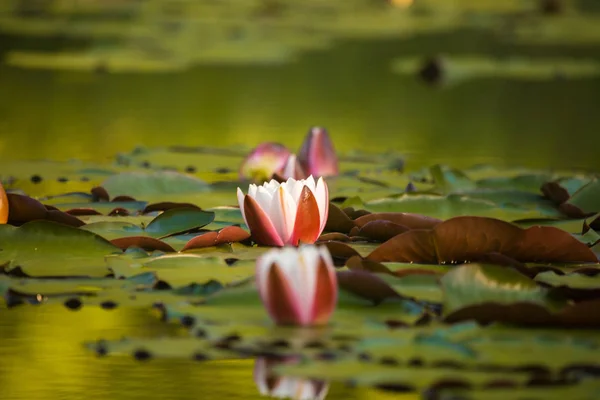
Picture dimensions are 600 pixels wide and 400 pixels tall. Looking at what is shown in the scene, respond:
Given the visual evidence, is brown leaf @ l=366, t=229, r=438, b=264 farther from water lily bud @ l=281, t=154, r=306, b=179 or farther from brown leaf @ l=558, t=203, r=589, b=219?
water lily bud @ l=281, t=154, r=306, b=179

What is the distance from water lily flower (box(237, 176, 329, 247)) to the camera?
289cm

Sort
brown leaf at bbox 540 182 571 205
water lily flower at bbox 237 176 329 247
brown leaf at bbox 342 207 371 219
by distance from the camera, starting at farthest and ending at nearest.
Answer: brown leaf at bbox 540 182 571 205 < brown leaf at bbox 342 207 371 219 < water lily flower at bbox 237 176 329 247

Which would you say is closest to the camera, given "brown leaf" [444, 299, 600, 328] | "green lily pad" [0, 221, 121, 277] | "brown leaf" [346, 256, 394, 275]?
"brown leaf" [444, 299, 600, 328]

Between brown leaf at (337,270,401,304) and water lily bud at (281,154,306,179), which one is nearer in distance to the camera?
brown leaf at (337,270,401,304)

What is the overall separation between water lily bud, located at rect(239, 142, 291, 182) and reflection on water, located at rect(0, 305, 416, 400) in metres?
1.66

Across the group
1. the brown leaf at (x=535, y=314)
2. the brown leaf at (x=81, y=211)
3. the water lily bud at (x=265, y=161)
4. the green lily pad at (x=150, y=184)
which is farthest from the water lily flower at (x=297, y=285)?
the water lily bud at (x=265, y=161)

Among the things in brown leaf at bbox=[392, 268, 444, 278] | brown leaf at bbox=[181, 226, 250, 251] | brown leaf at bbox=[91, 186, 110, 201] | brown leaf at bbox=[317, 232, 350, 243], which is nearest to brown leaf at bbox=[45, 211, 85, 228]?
brown leaf at bbox=[181, 226, 250, 251]

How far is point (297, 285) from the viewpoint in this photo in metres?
2.30

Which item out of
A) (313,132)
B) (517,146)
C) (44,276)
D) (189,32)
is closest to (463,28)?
(189,32)

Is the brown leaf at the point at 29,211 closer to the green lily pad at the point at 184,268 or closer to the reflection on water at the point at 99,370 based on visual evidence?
the green lily pad at the point at 184,268

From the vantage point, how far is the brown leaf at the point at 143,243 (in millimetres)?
2932

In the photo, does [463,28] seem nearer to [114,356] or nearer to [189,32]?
[189,32]

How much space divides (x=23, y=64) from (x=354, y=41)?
4597mm

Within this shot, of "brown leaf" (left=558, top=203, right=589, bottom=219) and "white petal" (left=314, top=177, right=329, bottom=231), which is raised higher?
"white petal" (left=314, top=177, right=329, bottom=231)
